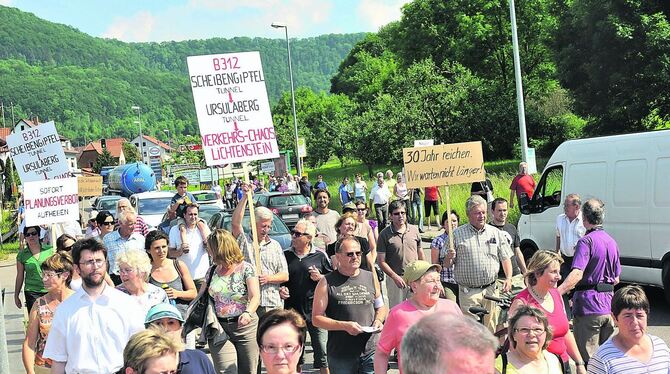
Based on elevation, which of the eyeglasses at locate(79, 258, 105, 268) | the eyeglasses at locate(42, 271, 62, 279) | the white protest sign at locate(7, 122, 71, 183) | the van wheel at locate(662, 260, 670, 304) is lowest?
the van wheel at locate(662, 260, 670, 304)

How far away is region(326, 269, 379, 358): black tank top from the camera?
6445mm

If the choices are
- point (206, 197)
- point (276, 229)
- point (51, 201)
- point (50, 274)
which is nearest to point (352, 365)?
point (50, 274)

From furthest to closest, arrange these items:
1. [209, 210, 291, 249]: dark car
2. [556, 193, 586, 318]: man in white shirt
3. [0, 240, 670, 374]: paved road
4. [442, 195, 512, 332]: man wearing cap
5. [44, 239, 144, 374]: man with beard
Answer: [209, 210, 291, 249]: dark car < [0, 240, 670, 374]: paved road < [556, 193, 586, 318]: man in white shirt < [442, 195, 512, 332]: man wearing cap < [44, 239, 144, 374]: man with beard

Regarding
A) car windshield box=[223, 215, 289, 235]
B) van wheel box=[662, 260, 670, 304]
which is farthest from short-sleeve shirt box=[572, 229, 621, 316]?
car windshield box=[223, 215, 289, 235]

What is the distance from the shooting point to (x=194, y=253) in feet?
31.8

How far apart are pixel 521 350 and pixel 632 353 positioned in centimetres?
73

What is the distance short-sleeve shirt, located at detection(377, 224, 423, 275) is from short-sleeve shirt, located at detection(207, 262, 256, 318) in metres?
2.46

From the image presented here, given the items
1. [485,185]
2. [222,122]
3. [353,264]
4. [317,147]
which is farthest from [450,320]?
[317,147]

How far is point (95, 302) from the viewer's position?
5.39 m

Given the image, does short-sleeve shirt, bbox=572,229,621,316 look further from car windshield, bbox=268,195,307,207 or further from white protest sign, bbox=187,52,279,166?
car windshield, bbox=268,195,307,207

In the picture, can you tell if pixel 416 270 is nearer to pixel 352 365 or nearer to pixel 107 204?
pixel 352 365

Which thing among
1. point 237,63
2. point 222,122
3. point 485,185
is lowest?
point 485,185

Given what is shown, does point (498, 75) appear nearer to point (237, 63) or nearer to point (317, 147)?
point (317, 147)

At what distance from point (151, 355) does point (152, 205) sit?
838 inches
